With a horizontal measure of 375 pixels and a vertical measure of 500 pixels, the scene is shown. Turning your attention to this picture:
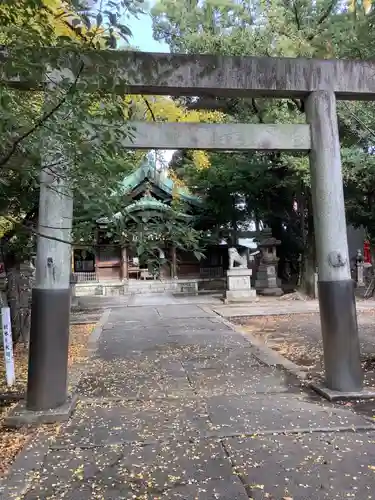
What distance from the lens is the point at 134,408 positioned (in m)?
5.27

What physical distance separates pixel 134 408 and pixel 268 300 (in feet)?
48.9

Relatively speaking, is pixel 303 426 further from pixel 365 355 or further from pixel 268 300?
pixel 268 300

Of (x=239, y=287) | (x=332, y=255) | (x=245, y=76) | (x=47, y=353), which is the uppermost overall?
(x=245, y=76)

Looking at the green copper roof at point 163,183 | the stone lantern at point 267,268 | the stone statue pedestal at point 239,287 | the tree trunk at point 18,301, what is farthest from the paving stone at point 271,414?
the green copper roof at point 163,183

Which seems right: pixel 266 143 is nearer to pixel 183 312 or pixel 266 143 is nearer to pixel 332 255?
pixel 332 255

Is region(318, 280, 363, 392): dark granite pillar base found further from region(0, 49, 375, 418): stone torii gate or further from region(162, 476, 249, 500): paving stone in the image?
region(162, 476, 249, 500): paving stone

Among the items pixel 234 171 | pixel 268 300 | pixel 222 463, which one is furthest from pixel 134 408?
pixel 234 171

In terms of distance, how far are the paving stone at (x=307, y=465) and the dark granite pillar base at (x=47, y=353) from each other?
2022 mm

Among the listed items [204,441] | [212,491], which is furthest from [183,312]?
[212,491]

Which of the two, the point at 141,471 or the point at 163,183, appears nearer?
the point at 141,471

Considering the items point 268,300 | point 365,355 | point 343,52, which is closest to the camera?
point 365,355

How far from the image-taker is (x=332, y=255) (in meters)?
5.60

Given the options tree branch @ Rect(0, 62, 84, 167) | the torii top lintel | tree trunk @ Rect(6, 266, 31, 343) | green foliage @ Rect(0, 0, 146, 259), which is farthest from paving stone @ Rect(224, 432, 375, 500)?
tree trunk @ Rect(6, 266, 31, 343)

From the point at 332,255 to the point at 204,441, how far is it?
269 centimetres
